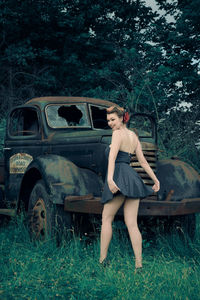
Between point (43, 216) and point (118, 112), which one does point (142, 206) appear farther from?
point (43, 216)

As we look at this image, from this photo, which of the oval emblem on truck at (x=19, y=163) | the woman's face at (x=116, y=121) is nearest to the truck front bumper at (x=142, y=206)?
the woman's face at (x=116, y=121)

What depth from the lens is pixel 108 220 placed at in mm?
3936

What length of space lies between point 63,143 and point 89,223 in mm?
1045

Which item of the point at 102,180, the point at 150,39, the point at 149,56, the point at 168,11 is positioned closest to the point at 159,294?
the point at 102,180

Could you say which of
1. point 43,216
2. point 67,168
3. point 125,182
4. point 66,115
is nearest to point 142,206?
point 125,182

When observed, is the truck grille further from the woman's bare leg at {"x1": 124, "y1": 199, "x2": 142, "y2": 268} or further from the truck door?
the truck door

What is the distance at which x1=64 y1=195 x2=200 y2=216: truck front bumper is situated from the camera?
4207 mm

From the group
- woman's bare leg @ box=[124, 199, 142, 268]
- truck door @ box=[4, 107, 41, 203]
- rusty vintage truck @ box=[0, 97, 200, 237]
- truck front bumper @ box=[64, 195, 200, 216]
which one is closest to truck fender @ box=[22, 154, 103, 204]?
rusty vintage truck @ box=[0, 97, 200, 237]

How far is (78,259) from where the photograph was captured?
4.18 m

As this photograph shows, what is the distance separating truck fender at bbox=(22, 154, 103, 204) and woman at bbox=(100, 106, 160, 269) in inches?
23.7

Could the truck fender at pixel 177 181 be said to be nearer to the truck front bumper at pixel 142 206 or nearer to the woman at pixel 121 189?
the truck front bumper at pixel 142 206

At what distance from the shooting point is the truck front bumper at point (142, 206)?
166 inches

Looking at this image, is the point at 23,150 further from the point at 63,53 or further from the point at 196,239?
the point at 63,53

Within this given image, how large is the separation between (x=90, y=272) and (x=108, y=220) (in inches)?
19.6
